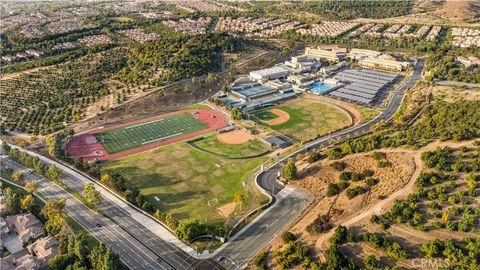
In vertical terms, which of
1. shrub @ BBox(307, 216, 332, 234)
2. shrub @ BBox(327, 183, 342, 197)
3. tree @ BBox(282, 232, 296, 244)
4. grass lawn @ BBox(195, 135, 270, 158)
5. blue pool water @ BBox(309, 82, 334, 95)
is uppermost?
blue pool water @ BBox(309, 82, 334, 95)

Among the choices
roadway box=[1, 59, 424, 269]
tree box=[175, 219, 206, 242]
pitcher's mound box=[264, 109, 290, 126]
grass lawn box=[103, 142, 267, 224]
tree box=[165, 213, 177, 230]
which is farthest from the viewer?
pitcher's mound box=[264, 109, 290, 126]

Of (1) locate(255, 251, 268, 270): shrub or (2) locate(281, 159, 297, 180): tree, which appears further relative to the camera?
(2) locate(281, 159, 297, 180): tree

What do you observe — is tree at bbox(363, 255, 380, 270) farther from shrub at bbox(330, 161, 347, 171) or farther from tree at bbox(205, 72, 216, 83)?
tree at bbox(205, 72, 216, 83)

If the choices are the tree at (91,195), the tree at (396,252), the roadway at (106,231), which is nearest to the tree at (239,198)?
the roadway at (106,231)

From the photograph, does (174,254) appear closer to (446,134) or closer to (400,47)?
(446,134)

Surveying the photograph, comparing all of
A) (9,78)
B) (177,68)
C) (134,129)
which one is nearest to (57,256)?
(134,129)

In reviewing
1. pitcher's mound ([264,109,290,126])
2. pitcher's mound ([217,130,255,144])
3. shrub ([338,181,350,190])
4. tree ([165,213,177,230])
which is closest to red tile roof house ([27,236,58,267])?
tree ([165,213,177,230])

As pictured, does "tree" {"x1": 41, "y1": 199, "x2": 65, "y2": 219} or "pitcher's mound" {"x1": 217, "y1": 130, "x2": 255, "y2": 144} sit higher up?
"pitcher's mound" {"x1": 217, "y1": 130, "x2": 255, "y2": 144}

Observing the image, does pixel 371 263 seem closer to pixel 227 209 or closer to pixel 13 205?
pixel 227 209
